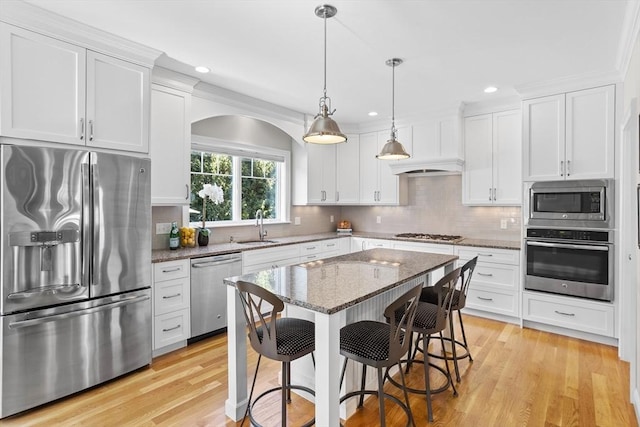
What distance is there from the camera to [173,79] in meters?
3.35

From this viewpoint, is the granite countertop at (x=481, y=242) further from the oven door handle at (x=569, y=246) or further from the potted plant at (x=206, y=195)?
the potted plant at (x=206, y=195)

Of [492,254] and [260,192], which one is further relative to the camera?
[260,192]

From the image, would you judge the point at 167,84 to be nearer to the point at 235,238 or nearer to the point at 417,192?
the point at 235,238

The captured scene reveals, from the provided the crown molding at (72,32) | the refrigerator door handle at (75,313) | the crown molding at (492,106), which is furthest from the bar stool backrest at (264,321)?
the crown molding at (492,106)

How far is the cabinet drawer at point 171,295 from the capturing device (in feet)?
9.99

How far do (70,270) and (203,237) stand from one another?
1523 mm

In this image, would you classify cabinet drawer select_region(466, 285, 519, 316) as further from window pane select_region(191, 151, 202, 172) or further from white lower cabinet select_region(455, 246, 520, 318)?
window pane select_region(191, 151, 202, 172)

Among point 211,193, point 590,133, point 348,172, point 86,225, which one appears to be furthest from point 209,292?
point 590,133

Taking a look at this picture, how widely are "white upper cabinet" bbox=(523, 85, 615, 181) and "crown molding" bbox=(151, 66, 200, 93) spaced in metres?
3.52

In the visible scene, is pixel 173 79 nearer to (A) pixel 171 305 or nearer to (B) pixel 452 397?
(A) pixel 171 305

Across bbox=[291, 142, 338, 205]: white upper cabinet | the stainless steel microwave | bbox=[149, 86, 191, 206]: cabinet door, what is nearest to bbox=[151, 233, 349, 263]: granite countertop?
bbox=[149, 86, 191, 206]: cabinet door

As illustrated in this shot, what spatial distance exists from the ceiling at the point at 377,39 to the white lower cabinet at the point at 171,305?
187cm

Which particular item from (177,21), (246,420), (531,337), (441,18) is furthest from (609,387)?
(177,21)

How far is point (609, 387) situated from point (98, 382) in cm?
375
